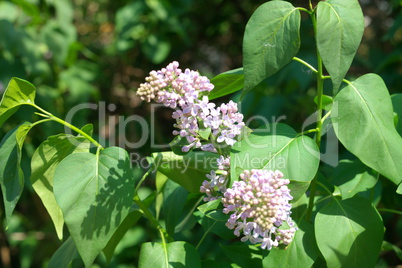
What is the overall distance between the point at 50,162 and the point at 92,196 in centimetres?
15

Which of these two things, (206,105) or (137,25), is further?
(137,25)

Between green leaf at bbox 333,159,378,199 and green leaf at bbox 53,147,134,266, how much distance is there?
1.20 feet

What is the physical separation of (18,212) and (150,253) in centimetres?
208

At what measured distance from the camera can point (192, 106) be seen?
0.80m

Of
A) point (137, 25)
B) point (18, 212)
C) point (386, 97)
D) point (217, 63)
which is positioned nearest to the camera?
point (386, 97)

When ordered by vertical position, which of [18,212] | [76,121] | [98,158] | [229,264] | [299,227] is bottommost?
[18,212]

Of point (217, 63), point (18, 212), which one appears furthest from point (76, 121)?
point (217, 63)

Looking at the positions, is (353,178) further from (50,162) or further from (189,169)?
(50,162)

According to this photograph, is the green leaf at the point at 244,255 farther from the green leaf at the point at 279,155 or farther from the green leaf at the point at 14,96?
the green leaf at the point at 14,96

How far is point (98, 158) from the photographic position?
0.84 m

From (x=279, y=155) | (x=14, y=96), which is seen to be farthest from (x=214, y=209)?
(x=14, y=96)

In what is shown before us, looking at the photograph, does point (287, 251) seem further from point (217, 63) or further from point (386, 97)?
point (217, 63)

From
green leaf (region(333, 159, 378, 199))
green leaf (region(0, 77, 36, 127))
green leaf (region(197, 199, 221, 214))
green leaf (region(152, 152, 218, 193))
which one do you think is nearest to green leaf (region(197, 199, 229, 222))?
green leaf (region(197, 199, 221, 214))

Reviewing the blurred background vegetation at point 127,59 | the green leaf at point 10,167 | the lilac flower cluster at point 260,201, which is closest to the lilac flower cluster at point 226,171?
the lilac flower cluster at point 260,201
